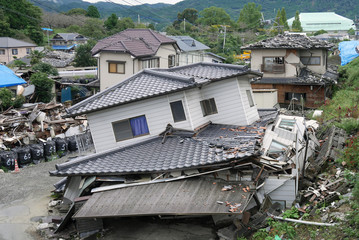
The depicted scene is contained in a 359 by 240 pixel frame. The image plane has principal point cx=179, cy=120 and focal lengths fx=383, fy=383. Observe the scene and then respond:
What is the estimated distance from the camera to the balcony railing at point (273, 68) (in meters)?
32.9

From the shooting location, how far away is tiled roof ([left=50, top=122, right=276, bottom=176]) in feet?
40.3

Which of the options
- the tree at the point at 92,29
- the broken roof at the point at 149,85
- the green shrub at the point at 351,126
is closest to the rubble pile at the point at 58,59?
the tree at the point at 92,29

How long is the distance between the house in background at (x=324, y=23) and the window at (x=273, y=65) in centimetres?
9264

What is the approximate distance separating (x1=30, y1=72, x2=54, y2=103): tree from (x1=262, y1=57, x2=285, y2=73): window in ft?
64.4

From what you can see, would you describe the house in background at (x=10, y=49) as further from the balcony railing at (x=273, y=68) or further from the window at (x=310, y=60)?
the window at (x=310, y=60)

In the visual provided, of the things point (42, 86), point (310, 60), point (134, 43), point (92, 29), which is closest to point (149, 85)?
point (134, 43)

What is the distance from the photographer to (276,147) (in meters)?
15.7

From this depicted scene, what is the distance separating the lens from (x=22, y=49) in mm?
61500

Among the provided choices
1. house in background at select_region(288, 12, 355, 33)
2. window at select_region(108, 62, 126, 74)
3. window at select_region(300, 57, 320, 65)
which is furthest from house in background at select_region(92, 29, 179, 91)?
house in background at select_region(288, 12, 355, 33)

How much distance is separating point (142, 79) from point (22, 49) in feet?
170

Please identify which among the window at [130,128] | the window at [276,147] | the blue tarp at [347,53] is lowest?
the window at [276,147]

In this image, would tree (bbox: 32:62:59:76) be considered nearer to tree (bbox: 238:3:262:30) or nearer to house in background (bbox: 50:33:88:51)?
house in background (bbox: 50:33:88:51)

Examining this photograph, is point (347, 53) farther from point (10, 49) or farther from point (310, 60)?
point (10, 49)

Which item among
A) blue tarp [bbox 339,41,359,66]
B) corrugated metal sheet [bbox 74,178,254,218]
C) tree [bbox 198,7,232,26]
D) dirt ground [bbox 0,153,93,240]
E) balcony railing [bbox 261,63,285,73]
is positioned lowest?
dirt ground [bbox 0,153,93,240]
